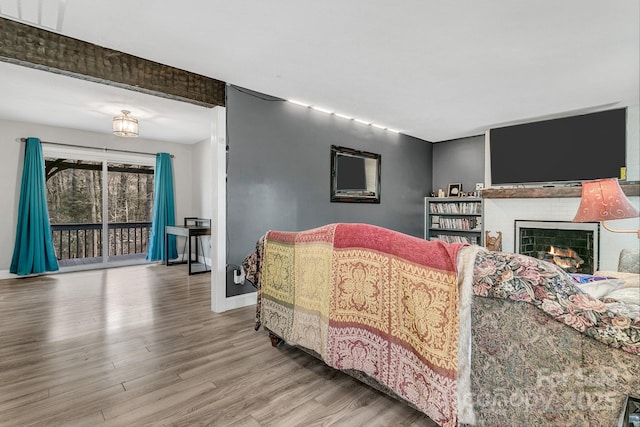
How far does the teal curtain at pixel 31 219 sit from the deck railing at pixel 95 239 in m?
0.81

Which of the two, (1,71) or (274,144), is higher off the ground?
(1,71)

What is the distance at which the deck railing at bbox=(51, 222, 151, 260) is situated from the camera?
5656mm

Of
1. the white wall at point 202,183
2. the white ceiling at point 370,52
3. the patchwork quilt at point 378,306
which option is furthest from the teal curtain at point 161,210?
the patchwork quilt at point 378,306

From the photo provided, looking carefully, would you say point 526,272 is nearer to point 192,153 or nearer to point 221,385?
point 221,385

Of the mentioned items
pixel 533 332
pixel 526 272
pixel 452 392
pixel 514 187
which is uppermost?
pixel 514 187

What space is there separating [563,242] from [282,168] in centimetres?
411

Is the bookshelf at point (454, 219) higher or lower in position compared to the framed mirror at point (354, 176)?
lower

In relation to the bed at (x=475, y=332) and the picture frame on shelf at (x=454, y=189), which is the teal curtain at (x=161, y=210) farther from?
the picture frame on shelf at (x=454, y=189)

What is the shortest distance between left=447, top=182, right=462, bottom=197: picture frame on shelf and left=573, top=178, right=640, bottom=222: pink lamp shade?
3.94 m

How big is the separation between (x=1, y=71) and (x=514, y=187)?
21.6 feet

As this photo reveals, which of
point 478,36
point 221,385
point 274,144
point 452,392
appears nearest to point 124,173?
point 274,144

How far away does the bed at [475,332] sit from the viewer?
1.10m

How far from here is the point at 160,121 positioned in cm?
481

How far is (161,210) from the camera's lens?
19.8 feet
